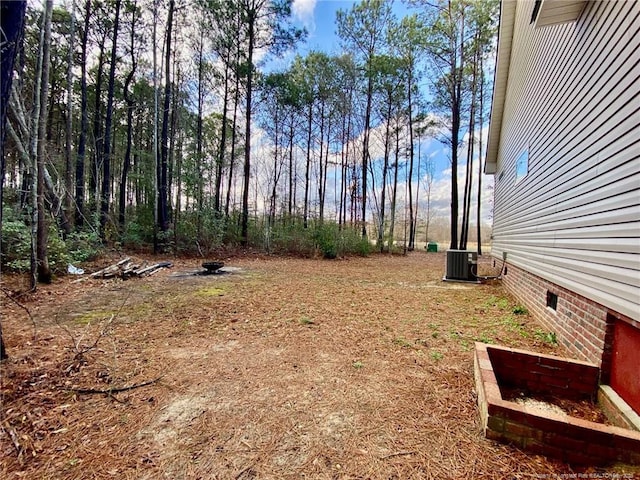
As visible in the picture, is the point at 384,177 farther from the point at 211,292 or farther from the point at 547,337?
the point at 547,337

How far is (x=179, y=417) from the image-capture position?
1814mm

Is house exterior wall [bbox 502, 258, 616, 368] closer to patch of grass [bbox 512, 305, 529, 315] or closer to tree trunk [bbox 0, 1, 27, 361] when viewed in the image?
patch of grass [bbox 512, 305, 529, 315]

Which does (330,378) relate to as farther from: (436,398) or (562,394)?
(562,394)

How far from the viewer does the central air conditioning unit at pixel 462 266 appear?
6.90 metres

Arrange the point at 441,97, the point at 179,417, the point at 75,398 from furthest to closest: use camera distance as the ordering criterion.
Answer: the point at 441,97, the point at 75,398, the point at 179,417

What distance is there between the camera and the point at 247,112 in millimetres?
11359

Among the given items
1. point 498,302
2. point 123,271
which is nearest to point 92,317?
point 123,271

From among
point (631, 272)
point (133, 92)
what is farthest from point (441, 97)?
point (133, 92)

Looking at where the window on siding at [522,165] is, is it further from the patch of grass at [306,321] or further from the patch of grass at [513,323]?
the patch of grass at [306,321]

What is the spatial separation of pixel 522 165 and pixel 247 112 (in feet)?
32.7

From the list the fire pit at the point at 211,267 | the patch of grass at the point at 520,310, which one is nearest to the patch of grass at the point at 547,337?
the patch of grass at the point at 520,310

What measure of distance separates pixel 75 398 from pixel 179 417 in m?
0.82

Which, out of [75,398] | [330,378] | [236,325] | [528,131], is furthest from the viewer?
[528,131]

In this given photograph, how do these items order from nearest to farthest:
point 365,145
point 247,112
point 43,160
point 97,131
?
point 43,160
point 247,112
point 97,131
point 365,145
